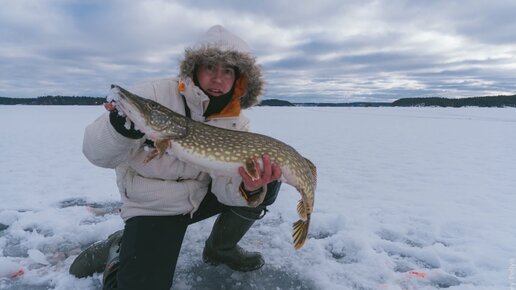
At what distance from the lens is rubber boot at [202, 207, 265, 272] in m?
3.16

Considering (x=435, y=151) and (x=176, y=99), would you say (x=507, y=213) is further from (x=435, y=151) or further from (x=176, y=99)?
(x=435, y=151)

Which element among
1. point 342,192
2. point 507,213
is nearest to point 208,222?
point 342,192

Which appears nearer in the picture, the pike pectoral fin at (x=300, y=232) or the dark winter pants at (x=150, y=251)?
the dark winter pants at (x=150, y=251)

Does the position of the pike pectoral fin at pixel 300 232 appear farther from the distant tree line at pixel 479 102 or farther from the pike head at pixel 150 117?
the distant tree line at pixel 479 102

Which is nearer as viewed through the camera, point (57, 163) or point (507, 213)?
point (507, 213)

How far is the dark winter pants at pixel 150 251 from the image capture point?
2605 mm

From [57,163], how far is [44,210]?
131 inches

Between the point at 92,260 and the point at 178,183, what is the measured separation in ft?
2.96

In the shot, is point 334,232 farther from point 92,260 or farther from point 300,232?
point 92,260

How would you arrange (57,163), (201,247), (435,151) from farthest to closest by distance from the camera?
(435,151), (57,163), (201,247)

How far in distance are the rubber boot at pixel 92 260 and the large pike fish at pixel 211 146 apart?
0.95 metres

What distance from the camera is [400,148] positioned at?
1017cm

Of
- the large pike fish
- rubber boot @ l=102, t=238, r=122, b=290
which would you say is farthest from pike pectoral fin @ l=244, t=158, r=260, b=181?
rubber boot @ l=102, t=238, r=122, b=290

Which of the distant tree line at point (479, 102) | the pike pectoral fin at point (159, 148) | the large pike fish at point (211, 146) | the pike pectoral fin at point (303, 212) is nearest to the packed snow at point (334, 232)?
the pike pectoral fin at point (303, 212)
